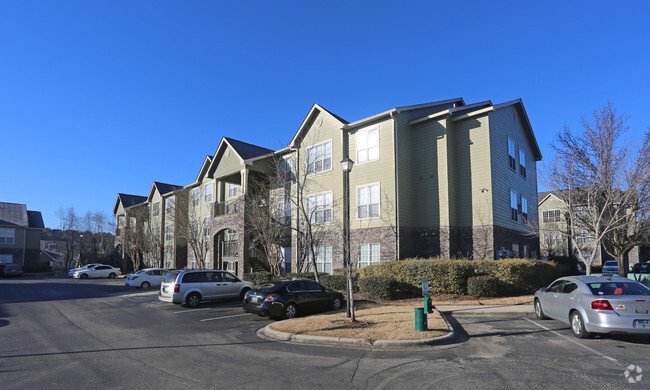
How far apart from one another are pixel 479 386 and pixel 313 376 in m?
2.74

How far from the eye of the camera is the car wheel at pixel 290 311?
1390cm

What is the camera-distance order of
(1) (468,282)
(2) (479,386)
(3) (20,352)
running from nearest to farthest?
(2) (479,386) → (3) (20,352) → (1) (468,282)

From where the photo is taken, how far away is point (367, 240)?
22.9 m

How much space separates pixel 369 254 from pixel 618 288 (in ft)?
46.0

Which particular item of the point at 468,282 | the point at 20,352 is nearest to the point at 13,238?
the point at 20,352

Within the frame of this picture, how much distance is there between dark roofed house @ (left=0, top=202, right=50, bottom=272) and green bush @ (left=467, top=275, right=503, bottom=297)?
59.1 m

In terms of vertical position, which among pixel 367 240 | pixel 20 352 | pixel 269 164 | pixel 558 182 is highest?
pixel 269 164

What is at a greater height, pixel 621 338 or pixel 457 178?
pixel 457 178

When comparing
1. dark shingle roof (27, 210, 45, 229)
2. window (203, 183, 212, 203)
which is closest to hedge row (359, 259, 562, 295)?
window (203, 183, 212, 203)

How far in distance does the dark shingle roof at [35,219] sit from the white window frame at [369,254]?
55.5m

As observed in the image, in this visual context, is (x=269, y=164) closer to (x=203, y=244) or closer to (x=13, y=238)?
(x=203, y=244)

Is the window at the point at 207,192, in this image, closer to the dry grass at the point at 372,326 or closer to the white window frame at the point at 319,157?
the white window frame at the point at 319,157

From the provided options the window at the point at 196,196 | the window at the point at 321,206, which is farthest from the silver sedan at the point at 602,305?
the window at the point at 196,196

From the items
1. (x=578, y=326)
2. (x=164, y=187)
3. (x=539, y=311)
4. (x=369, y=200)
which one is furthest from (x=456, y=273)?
(x=164, y=187)
